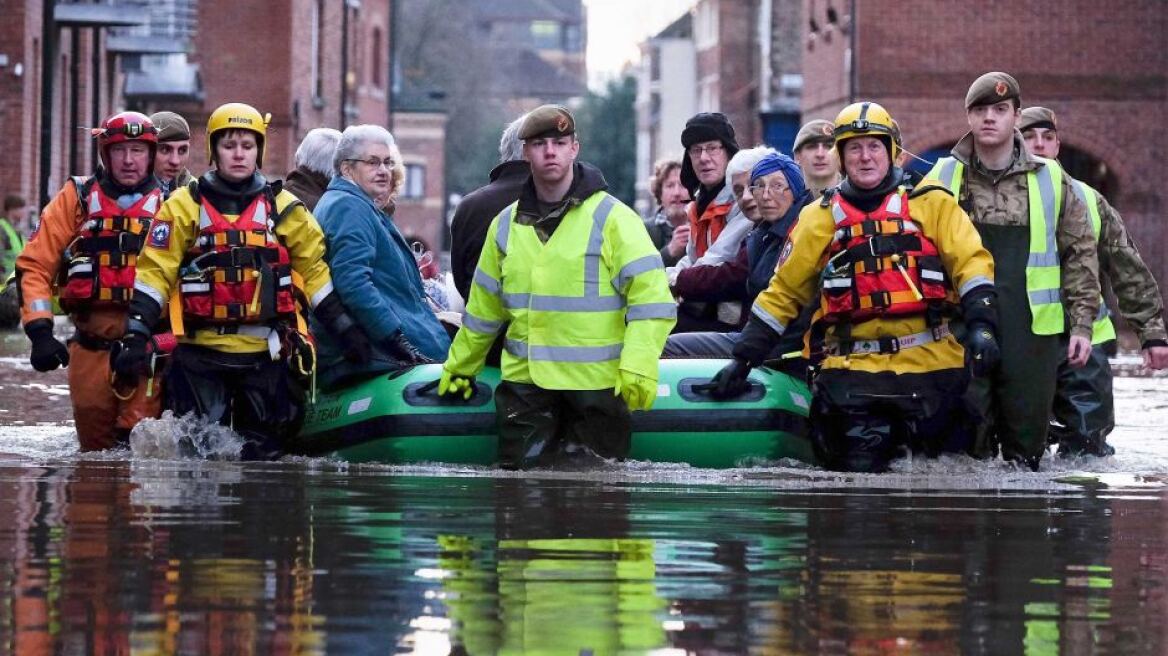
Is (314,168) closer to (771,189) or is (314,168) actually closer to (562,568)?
(771,189)

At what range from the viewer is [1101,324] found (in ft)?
40.1

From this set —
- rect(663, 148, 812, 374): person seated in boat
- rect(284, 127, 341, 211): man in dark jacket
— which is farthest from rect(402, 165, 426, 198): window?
rect(663, 148, 812, 374): person seated in boat

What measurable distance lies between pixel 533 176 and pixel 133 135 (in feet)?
7.09

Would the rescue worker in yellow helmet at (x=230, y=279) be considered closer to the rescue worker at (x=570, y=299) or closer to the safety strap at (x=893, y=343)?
the rescue worker at (x=570, y=299)

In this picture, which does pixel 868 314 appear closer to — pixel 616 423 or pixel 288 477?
pixel 616 423

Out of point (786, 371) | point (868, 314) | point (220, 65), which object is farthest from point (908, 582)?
point (220, 65)

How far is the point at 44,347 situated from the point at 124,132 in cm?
104

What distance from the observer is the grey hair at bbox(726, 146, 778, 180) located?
490 inches

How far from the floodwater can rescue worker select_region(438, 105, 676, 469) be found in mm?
285

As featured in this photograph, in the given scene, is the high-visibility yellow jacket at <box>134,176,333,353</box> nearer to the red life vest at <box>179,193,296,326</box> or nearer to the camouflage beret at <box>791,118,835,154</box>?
the red life vest at <box>179,193,296,326</box>

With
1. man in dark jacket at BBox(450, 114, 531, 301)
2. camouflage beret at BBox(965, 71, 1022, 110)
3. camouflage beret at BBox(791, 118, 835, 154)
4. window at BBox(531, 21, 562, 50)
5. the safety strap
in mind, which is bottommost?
the safety strap

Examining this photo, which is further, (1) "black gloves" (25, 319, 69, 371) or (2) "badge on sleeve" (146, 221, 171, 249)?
(1) "black gloves" (25, 319, 69, 371)

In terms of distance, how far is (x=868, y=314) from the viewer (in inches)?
423

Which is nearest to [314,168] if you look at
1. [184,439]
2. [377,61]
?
[184,439]
